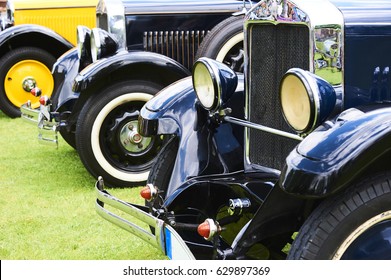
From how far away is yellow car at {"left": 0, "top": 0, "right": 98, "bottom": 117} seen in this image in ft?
27.3

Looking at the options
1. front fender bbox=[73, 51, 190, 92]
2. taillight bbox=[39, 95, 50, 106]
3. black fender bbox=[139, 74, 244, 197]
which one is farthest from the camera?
taillight bbox=[39, 95, 50, 106]

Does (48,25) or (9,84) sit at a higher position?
(48,25)

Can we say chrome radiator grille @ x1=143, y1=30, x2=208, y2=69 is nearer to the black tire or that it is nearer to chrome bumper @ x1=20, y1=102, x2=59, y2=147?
chrome bumper @ x1=20, y1=102, x2=59, y2=147

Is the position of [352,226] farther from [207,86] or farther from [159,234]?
[207,86]

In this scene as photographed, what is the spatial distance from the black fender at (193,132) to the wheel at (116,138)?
4.62 feet

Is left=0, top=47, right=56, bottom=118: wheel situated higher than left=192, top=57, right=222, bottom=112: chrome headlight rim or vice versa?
left=192, top=57, right=222, bottom=112: chrome headlight rim

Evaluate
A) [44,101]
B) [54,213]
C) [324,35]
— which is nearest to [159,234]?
[324,35]

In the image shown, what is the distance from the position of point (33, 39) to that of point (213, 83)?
5.42 meters

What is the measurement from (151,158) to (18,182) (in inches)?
42.8

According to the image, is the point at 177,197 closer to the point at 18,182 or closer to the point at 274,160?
the point at 274,160

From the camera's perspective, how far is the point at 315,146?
2.53 meters

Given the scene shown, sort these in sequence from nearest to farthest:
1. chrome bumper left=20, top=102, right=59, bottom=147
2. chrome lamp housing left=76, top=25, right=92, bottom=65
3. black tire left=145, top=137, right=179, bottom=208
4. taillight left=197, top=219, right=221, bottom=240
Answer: taillight left=197, top=219, right=221, bottom=240 → black tire left=145, top=137, right=179, bottom=208 → chrome bumper left=20, top=102, right=59, bottom=147 → chrome lamp housing left=76, top=25, right=92, bottom=65

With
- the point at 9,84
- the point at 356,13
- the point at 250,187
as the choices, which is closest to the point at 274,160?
the point at 250,187

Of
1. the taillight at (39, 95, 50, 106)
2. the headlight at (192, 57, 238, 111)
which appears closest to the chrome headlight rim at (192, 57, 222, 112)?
the headlight at (192, 57, 238, 111)
